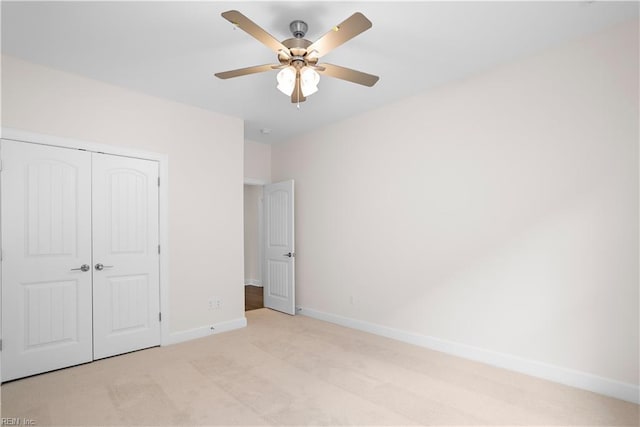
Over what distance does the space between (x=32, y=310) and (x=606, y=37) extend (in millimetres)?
A: 5378

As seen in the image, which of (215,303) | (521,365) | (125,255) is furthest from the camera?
(215,303)

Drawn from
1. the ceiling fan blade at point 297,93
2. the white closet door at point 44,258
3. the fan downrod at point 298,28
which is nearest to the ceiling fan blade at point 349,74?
the ceiling fan blade at point 297,93

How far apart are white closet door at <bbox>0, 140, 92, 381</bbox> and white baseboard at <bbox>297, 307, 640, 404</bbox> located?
3.16 m

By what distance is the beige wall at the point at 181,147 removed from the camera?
3.12m

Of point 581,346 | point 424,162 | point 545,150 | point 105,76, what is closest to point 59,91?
point 105,76

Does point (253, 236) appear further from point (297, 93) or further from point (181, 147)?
point (297, 93)

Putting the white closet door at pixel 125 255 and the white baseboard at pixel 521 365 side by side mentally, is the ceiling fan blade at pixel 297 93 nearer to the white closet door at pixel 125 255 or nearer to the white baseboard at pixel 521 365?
the white closet door at pixel 125 255

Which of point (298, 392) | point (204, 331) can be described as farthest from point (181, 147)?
point (298, 392)

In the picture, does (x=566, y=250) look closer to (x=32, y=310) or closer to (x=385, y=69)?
(x=385, y=69)

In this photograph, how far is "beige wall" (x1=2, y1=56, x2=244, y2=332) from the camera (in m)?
3.12

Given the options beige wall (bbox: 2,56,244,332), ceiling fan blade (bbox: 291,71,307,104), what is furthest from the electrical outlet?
ceiling fan blade (bbox: 291,71,307,104)

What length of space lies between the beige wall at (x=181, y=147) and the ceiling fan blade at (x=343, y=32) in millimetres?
2415

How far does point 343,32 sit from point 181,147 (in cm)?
275

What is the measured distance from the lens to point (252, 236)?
7992mm
